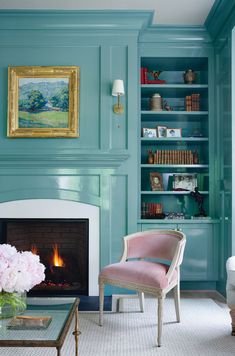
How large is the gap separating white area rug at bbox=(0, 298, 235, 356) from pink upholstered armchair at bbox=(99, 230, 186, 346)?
0.12m

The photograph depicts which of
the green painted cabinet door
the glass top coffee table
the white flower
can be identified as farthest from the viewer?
the green painted cabinet door

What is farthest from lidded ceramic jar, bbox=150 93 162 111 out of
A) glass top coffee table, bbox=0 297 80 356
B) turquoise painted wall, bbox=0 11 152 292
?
glass top coffee table, bbox=0 297 80 356

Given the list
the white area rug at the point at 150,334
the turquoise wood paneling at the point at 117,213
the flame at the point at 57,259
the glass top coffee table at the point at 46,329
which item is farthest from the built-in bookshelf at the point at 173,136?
the glass top coffee table at the point at 46,329

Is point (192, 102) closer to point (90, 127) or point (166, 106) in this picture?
point (166, 106)

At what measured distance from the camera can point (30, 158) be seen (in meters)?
4.05

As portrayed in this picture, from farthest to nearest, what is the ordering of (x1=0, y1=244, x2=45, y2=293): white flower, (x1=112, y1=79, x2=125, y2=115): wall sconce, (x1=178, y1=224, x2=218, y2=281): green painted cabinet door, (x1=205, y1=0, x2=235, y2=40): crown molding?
(x1=178, y1=224, x2=218, y2=281): green painted cabinet door < (x1=112, y1=79, x2=125, y2=115): wall sconce < (x1=205, y1=0, x2=235, y2=40): crown molding < (x1=0, y1=244, x2=45, y2=293): white flower

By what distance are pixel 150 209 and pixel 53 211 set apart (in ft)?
3.41

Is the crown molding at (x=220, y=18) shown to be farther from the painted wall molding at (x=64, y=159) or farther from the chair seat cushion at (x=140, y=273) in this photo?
the chair seat cushion at (x=140, y=273)

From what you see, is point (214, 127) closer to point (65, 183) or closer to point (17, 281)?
point (65, 183)

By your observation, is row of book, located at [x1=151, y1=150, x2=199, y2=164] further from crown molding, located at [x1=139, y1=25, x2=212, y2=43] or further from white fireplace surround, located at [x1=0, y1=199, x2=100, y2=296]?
crown molding, located at [x1=139, y1=25, x2=212, y2=43]

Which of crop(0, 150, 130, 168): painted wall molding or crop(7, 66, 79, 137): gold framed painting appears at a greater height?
crop(7, 66, 79, 137): gold framed painting

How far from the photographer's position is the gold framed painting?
13.4 feet

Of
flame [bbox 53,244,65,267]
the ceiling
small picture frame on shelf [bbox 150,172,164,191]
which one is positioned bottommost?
flame [bbox 53,244,65,267]

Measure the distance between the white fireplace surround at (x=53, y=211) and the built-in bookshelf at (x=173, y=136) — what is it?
1.85ft
